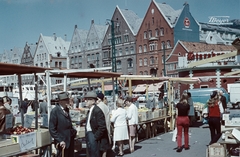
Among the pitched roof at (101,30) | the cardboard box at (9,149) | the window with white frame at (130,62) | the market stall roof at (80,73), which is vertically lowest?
the cardboard box at (9,149)

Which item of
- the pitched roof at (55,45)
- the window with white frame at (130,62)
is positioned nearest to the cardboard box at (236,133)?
the window with white frame at (130,62)

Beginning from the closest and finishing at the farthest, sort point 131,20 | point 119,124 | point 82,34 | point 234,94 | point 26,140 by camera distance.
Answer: point 26,140, point 119,124, point 234,94, point 131,20, point 82,34

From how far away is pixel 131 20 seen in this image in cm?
6750

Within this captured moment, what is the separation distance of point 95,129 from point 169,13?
57981 mm

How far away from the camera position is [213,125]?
33.3 ft

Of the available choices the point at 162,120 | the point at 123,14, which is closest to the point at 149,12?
the point at 123,14

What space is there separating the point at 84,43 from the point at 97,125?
224 feet

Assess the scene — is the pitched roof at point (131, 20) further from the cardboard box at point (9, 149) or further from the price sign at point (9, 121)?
the cardboard box at point (9, 149)

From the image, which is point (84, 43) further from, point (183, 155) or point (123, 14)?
point (183, 155)

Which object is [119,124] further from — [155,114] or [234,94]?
[234,94]

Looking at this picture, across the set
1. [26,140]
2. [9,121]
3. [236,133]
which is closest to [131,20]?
[236,133]

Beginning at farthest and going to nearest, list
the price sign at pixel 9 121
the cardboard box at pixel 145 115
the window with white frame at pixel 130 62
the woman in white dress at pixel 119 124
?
the window with white frame at pixel 130 62 → the cardboard box at pixel 145 115 → the woman in white dress at pixel 119 124 → the price sign at pixel 9 121

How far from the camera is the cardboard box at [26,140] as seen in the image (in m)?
6.98

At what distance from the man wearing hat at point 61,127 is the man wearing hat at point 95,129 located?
569 mm
